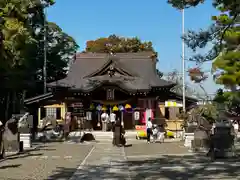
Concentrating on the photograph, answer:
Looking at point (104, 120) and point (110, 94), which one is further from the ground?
point (110, 94)

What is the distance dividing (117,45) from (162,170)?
4046cm

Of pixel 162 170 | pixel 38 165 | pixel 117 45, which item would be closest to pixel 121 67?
pixel 117 45

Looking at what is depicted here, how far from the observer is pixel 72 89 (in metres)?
32.4

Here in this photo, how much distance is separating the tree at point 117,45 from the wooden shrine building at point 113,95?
590 inches

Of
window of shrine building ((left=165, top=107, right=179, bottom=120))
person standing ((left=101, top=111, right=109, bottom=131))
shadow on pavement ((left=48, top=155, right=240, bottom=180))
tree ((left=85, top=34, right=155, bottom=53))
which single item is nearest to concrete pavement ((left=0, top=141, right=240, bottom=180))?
shadow on pavement ((left=48, top=155, right=240, bottom=180))

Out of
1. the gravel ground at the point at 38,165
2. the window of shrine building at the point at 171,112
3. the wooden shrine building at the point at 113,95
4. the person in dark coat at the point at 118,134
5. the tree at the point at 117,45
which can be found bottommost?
the gravel ground at the point at 38,165

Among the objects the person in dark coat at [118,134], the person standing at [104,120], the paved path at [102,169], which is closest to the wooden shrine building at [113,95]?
the person standing at [104,120]

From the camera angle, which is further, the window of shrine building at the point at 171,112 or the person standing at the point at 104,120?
the window of shrine building at the point at 171,112

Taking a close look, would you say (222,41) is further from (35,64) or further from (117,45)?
(117,45)

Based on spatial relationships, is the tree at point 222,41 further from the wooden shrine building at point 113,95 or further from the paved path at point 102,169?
the wooden shrine building at point 113,95

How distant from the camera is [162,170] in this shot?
1238 centimetres

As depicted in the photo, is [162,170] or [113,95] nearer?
[162,170]

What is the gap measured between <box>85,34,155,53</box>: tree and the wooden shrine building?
590 inches

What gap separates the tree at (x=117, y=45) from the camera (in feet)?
168
